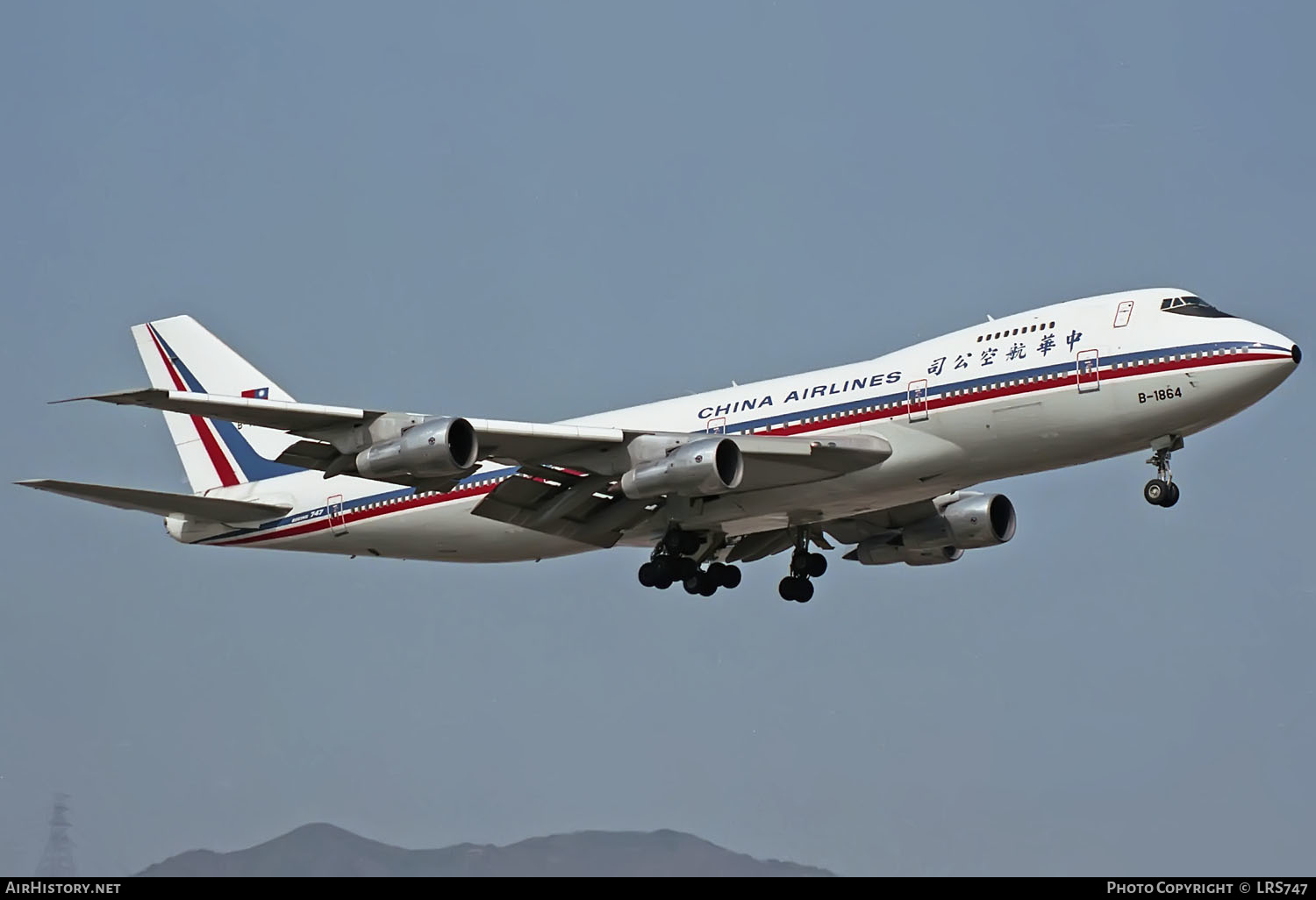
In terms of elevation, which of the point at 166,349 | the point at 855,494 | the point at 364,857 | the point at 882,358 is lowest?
the point at 364,857

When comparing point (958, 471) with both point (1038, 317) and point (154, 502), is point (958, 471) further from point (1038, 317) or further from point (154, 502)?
point (154, 502)

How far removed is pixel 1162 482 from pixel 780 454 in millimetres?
7966

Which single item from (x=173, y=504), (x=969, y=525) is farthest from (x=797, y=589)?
(x=173, y=504)

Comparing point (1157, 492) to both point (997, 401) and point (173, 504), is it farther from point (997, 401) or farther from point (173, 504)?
point (173, 504)

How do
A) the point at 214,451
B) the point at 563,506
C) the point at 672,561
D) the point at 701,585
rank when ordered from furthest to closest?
the point at 214,451
the point at 701,585
the point at 672,561
the point at 563,506

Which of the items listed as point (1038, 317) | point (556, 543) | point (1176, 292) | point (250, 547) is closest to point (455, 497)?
point (556, 543)

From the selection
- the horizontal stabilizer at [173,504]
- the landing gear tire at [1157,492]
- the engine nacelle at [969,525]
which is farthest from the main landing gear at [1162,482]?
the horizontal stabilizer at [173,504]

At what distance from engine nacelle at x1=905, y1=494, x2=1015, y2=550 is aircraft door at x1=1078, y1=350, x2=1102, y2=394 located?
8.52m

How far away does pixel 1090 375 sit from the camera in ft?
124

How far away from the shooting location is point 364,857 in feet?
180

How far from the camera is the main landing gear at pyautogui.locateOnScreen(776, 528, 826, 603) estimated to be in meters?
46.6

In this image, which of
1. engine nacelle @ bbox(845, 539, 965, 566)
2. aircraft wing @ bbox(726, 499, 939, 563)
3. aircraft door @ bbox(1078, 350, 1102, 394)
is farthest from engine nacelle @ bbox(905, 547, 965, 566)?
aircraft door @ bbox(1078, 350, 1102, 394)

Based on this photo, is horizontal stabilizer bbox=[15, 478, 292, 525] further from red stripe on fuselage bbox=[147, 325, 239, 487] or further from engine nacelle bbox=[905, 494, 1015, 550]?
engine nacelle bbox=[905, 494, 1015, 550]
